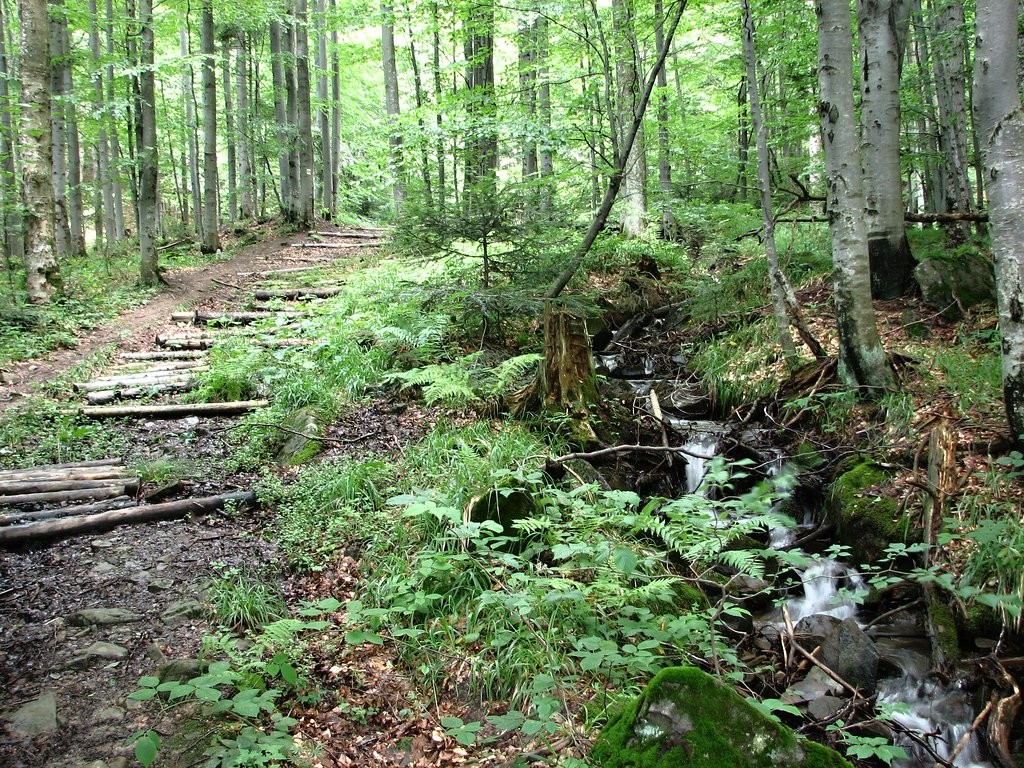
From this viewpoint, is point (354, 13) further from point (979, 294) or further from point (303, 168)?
point (979, 294)

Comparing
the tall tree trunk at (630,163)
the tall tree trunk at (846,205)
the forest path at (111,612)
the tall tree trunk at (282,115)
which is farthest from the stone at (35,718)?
the tall tree trunk at (282,115)

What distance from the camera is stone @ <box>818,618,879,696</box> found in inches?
170

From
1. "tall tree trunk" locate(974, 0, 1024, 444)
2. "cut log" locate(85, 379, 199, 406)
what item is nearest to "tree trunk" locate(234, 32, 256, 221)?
"cut log" locate(85, 379, 199, 406)

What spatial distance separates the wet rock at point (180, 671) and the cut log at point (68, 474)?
277 centimetres

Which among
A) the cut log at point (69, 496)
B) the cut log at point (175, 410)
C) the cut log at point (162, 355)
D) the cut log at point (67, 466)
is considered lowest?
the cut log at point (69, 496)

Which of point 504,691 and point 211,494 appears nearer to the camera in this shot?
→ point 504,691

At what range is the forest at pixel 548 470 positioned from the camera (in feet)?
11.4

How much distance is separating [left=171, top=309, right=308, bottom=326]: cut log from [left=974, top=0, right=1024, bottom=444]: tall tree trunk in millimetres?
9854

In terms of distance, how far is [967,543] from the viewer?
4711mm

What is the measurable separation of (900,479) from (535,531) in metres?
3.61

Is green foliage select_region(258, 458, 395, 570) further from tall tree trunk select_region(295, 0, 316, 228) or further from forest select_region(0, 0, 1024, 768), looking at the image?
tall tree trunk select_region(295, 0, 316, 228)

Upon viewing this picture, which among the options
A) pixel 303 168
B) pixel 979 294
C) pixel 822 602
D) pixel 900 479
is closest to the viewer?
pixel 822 602

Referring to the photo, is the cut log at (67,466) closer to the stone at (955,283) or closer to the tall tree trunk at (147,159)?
the tall tree trunk at (147,159)

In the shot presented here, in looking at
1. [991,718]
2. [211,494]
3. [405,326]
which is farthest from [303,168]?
[991,718]
